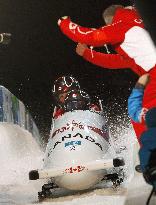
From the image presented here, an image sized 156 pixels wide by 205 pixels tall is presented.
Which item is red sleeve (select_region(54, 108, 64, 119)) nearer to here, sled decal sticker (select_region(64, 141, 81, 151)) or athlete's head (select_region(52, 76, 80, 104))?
athlete's head (select_region(52, 76, 80, 104))

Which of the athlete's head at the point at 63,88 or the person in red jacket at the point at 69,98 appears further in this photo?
the athlete's head at the point at 63,88

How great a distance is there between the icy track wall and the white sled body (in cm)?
94

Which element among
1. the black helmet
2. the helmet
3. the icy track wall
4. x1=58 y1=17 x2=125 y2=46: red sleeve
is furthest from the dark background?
x1=58 y1=17 x2=125 y2=46: red sleeve

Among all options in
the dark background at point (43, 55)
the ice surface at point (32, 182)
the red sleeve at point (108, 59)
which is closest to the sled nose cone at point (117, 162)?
the ice surface at point (32, 182)

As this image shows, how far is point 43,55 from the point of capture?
39.7ft

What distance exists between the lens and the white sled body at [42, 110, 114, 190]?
3.35 metres

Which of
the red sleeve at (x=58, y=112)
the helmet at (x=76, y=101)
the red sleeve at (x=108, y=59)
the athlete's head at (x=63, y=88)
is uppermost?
the red sleeve at (x=108, y=59)

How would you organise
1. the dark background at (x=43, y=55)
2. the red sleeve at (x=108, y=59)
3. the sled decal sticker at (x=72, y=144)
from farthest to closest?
the dark background at (x=43, y=55), the sled decal sticker at (x=72, y=144), the red sleeve at (x=108, y=59)

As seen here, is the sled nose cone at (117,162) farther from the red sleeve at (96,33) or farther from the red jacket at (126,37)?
the red sleeve at (96,33)

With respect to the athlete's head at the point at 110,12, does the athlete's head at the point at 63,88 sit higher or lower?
lower

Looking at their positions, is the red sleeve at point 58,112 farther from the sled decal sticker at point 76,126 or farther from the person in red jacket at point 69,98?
the sled decal sticker at point 76,126

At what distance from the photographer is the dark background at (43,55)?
11180 mm

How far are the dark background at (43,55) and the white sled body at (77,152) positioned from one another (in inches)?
232

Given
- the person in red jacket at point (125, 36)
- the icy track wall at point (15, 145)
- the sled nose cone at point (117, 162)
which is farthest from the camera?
the icy track wall at point (15, 145)
